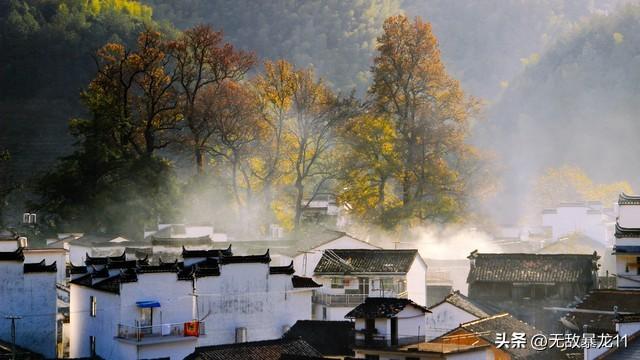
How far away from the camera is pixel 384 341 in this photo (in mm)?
34219

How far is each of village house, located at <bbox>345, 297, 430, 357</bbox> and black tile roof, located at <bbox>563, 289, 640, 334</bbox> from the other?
18.4 ft

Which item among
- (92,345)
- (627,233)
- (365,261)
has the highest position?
(627,233)

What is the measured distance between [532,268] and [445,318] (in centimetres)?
658

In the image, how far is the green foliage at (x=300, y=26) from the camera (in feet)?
412

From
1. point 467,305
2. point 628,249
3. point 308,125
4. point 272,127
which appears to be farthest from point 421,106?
point 467,305

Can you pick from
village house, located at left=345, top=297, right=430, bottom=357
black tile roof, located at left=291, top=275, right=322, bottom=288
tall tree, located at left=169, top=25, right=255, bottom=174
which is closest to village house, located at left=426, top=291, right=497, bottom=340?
black tile roof, located at left=291, top=275, right=322, bottom=288

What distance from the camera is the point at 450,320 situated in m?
41.6

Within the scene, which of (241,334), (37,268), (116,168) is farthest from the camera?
(116,168)

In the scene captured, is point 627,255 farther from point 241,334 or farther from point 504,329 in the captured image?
→ point 241,334

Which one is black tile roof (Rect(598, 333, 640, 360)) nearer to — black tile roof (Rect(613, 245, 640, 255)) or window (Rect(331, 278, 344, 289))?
window (Rect(331, 278, 344, 289))

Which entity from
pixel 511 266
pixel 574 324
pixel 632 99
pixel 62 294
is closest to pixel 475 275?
pixel 511 266

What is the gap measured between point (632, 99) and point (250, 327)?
8493 cm

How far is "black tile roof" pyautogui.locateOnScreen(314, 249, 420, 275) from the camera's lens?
1786 inches

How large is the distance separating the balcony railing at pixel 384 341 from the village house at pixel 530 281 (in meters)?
10.5
